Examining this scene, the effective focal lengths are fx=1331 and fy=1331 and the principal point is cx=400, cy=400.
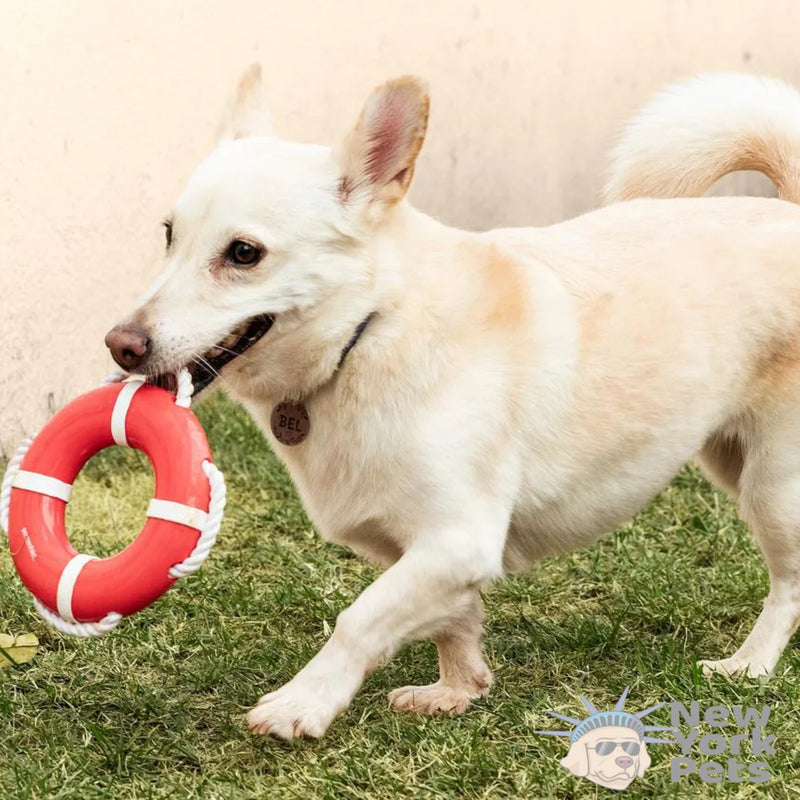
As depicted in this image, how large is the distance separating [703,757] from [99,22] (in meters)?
3.81

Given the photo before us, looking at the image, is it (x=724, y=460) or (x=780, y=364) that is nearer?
(x=780, y=364)

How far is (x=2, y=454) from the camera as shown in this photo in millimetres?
5168

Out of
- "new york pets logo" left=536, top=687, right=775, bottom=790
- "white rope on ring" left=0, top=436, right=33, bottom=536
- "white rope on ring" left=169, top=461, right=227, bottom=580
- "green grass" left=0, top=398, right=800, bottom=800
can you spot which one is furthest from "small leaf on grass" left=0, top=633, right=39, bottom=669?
"new york pets logo" left=536, top=687, right=775, bottom=790

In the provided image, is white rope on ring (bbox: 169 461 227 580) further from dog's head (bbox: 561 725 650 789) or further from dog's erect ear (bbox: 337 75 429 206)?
dog's head (bbox: 561 725 650 789)

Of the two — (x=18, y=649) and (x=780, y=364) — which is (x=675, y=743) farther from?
(x=18, y=649)

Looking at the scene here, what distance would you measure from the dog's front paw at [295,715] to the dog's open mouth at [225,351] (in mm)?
688

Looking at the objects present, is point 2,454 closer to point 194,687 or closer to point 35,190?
point 35,190

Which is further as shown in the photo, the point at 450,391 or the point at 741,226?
the point at 741,226

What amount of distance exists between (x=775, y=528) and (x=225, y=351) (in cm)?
149

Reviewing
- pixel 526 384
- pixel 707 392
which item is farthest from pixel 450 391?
pixel 707 392

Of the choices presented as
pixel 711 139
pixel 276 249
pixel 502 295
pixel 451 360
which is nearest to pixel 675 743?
pixel 451 360

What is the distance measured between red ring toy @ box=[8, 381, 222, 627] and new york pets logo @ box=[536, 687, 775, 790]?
0.93 meters

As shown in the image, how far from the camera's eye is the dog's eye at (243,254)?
111 inches

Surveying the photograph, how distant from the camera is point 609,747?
9.23ft
